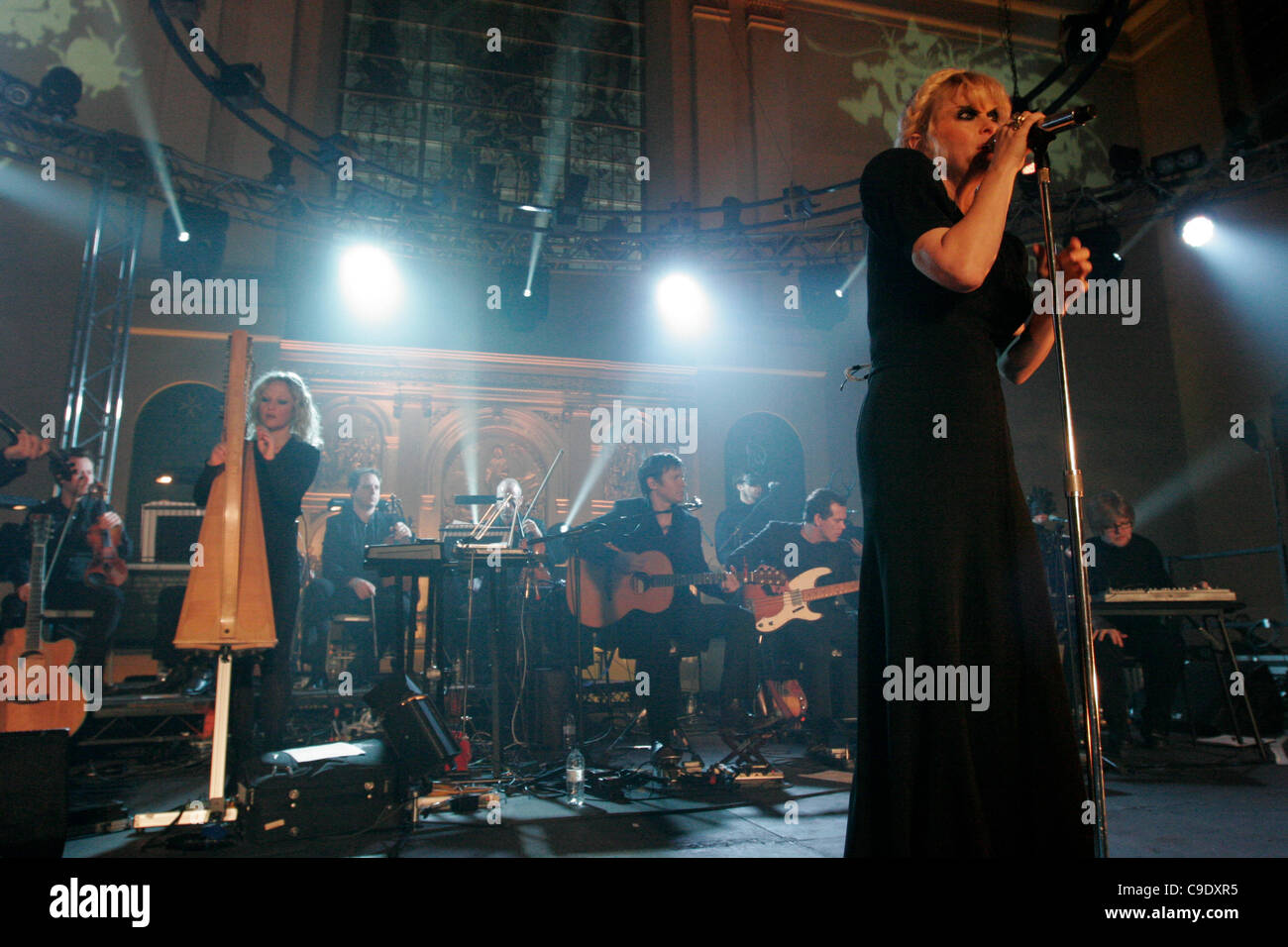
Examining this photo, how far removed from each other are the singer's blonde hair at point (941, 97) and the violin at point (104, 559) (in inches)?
202

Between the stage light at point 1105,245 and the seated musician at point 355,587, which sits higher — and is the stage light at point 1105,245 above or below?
above

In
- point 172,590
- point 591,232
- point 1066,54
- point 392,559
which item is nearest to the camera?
point 392,559

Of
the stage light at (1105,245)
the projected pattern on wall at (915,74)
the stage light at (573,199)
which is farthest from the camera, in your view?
the projected pattern on wall at (915,74)

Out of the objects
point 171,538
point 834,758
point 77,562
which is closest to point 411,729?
point 834,758

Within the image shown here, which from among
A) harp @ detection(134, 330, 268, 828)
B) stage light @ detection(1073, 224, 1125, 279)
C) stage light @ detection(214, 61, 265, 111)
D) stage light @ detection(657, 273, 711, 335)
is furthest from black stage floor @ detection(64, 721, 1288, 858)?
stage light @ detection(657, 273, 711, 335)

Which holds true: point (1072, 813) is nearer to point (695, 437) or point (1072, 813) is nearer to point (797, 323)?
point (695, 437)

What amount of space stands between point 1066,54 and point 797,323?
426cm

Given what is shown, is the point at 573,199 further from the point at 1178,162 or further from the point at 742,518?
the point at 1178,162

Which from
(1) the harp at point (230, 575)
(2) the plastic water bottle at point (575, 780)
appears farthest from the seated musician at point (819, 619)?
(1) the harp at point (230, 575)

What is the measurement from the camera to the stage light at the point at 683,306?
10.3 m

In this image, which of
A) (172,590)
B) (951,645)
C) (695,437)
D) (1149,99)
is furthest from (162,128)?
(1149,99)

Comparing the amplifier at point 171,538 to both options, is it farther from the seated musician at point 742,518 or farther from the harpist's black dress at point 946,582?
the harpist's black dress at point 946,582

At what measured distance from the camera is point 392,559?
A: 13.3ft

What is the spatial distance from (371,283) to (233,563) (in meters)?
7.34
